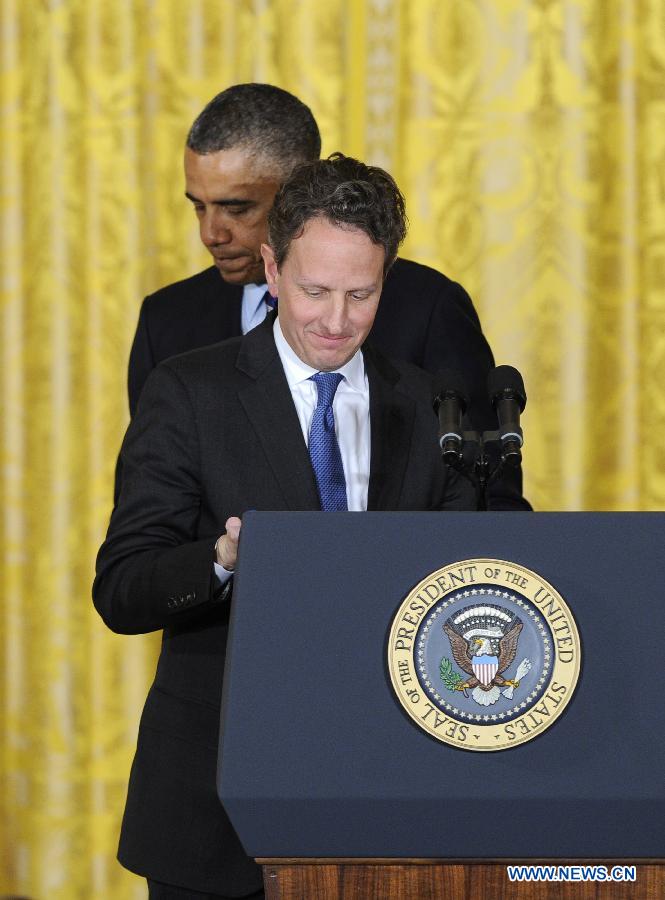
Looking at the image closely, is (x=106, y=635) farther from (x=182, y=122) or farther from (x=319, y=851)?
(x=319, y=851)

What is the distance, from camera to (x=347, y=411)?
1.94 meters

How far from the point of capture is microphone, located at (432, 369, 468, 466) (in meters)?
1.50

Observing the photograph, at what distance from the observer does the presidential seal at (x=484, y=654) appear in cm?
134

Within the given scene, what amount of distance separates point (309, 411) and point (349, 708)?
641 millimetres

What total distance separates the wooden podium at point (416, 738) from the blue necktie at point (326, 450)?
43 cm

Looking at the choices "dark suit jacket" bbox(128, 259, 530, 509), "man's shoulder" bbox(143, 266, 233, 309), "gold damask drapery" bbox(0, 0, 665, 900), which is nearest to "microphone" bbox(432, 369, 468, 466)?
"dark suit jacket" bbox(128, 259, 530, 509)

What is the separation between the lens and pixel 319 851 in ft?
4.44

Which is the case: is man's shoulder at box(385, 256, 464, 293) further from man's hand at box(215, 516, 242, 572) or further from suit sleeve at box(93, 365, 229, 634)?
man's hand at box(215, 516, 242, 572)

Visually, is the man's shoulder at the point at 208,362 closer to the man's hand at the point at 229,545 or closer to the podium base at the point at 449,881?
the man's hand at the point at 229,545

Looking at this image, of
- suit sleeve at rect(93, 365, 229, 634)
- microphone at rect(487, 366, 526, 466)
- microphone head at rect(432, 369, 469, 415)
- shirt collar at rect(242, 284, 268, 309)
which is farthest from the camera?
shirt collar at rect(242, 284, 268, 309)

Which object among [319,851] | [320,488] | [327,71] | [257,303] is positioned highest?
[327,71]

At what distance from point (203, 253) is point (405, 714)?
96.1 inches

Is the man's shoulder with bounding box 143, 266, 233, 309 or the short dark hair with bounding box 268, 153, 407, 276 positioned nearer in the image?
the short dark hair with bounding box 268, 153, 407, 276

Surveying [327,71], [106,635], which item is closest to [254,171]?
[327,71]
